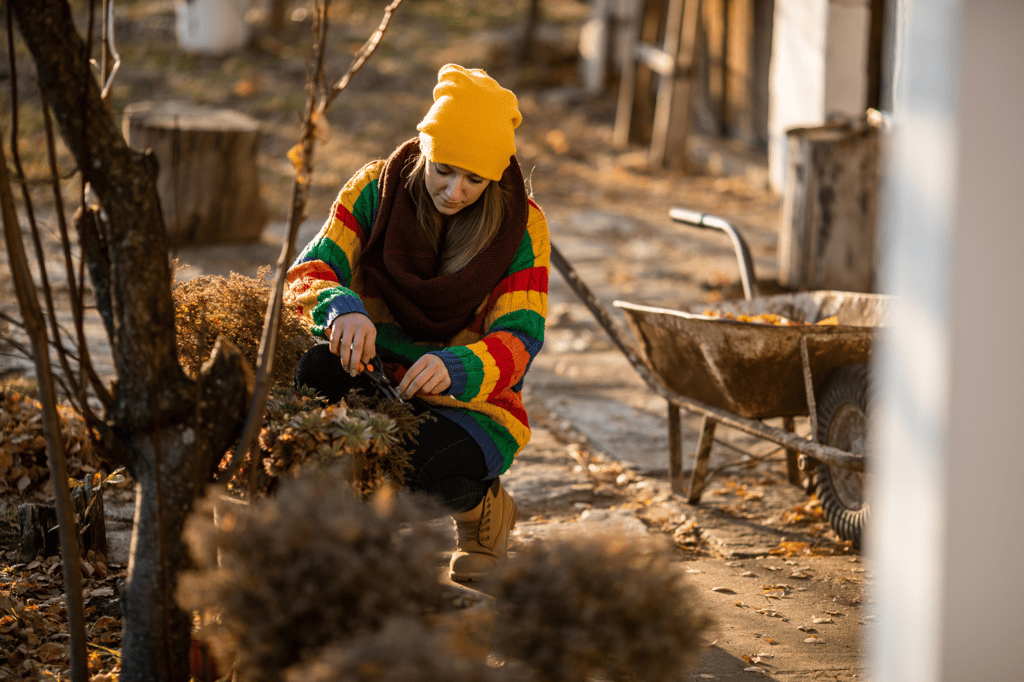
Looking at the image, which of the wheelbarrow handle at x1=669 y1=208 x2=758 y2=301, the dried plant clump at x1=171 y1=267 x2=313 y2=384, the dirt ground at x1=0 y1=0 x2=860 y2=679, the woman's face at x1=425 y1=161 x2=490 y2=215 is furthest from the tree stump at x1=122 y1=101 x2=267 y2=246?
the woman's face at x1=425 y1=161 x2=490 y2=215

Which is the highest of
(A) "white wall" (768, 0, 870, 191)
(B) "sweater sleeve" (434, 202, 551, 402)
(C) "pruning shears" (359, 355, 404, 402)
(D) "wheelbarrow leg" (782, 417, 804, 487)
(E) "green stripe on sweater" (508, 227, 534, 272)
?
(A) "white wall" (768, 0, 870, 191)

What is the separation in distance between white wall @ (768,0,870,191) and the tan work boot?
5383 millimetres

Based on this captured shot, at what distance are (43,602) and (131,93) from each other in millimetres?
10658

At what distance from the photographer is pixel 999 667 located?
1.50 metres

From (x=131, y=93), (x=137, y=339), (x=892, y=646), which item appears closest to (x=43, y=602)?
(x=137, y=339)

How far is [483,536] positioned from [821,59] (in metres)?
6.34

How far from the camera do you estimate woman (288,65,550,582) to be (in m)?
2.39

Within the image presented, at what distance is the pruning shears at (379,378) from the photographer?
237 centimetres

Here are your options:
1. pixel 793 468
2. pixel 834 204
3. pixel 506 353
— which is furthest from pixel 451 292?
pixel 834 204

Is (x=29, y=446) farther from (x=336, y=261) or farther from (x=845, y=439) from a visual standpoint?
(x=845, y=439)

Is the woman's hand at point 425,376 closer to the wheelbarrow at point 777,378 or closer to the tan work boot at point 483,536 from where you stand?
the tan work boot at point 483,536

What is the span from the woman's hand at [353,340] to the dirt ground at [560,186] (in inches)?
24.0

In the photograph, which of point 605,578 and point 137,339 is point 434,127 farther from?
point 605,578

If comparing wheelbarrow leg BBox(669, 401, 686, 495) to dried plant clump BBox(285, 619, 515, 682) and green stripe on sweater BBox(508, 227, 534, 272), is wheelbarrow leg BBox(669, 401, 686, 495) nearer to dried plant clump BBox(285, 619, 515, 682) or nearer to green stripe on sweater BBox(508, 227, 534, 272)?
green stripe on sweater BBox(508, 227, 534, 272)
